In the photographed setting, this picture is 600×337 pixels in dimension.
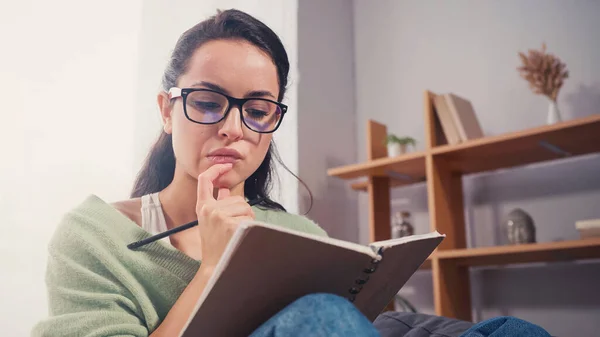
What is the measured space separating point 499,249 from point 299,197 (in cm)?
80

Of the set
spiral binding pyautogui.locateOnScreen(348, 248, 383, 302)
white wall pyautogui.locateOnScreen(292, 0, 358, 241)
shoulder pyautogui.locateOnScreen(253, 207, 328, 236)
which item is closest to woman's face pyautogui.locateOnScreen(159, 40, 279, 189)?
shoulder pyautogui.locateOnScreen(253, 207, 328, 236)

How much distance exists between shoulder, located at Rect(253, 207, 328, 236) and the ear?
243 millimetres

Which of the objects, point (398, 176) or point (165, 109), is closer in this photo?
point (165, 109)

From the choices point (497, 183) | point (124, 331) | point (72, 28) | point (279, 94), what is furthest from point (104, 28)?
point (497, 183)

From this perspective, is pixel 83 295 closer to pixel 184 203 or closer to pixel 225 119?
pixel 184 203

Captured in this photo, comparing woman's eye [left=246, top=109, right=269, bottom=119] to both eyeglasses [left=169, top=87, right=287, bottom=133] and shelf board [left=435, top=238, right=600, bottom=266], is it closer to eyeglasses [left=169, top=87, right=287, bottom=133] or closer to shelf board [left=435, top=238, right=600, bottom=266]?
eyeglasses [left=169, top=87, right=287, bottom=133]

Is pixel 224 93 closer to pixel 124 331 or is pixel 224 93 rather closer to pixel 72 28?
pixel 124 331

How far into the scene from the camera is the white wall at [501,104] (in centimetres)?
188

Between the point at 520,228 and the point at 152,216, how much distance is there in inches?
51.5

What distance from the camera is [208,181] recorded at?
33.6 inches

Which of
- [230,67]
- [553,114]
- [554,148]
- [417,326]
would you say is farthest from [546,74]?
[230,67]

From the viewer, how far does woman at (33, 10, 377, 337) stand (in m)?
0.75

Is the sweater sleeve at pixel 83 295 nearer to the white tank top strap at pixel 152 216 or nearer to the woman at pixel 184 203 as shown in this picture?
the woman at pixel 184 203

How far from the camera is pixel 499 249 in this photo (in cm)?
171
